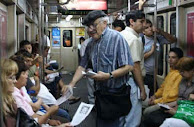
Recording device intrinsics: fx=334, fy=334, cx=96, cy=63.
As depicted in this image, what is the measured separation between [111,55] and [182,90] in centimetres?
108

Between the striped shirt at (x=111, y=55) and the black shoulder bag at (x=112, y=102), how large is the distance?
0.05 m

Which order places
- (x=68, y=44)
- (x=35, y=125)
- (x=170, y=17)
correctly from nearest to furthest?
(x=35, y=125)
(x=170, y=17)
(x=68, y=44)

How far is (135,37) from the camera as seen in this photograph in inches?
122

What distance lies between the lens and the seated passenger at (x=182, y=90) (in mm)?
3143

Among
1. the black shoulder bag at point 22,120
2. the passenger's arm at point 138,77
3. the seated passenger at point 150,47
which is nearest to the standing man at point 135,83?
the passenger's arm at point 138,77

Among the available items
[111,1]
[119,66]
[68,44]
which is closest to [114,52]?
[119,66]

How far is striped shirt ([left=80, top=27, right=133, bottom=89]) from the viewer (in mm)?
2568

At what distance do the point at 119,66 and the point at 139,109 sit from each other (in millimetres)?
618

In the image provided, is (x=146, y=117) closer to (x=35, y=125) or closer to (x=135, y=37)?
(x=135, y=37)

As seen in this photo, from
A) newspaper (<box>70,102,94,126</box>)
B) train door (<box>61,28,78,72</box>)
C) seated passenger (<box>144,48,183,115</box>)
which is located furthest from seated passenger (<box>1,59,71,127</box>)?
train door (<box>61,28,78,72</box>)

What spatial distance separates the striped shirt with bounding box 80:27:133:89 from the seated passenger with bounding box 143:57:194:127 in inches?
30.4

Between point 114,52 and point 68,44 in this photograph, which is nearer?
point 114,52

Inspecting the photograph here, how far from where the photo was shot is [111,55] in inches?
102

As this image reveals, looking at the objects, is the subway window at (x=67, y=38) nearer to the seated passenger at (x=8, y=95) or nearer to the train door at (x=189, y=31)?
the train door at (x=189, y=31)
